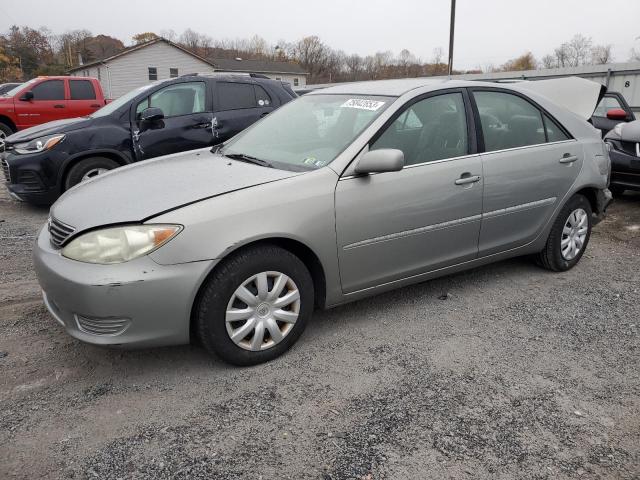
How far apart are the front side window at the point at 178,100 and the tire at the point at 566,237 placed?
4804 mm

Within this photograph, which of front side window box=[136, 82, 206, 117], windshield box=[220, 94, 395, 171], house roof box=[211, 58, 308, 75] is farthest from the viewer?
house roof box=[211, 58, 308, 75]

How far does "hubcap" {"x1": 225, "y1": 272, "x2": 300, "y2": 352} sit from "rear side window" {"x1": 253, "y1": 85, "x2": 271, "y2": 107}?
16.9 ft

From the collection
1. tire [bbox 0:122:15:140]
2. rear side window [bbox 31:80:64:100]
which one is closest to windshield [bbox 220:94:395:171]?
rear side window [bbox 31:80:64:100]

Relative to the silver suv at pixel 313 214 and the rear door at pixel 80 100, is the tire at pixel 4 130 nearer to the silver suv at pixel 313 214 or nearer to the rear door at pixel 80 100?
the rear door at pixel 80 100

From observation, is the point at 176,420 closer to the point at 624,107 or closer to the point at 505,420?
the point at 505,420

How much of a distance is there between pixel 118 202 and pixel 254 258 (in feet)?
2.81

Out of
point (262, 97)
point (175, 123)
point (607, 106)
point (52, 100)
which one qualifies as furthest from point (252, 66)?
point (175, 123)

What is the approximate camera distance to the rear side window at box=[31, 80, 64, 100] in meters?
12.3

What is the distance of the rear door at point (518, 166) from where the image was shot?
3.98 m

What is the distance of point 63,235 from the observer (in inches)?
117

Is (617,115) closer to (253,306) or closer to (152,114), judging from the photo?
(152,114)

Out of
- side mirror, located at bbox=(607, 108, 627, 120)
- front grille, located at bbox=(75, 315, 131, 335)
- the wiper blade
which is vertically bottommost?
front grille, located at bbox=(75, 315, 131, 335)

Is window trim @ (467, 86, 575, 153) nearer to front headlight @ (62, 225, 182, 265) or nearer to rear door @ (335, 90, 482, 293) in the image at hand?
rear door @ (335, 90, 482, 293)

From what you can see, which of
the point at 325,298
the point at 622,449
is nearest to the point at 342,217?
the point at 325,298
